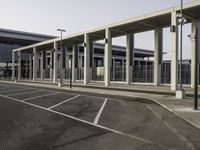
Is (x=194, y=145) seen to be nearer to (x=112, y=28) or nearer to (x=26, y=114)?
(x=26, y=114)

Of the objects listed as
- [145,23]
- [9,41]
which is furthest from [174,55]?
[9,41]

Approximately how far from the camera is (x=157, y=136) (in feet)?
27.5

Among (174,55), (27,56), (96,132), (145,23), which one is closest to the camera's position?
(96,132)

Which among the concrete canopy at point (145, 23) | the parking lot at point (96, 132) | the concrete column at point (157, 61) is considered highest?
the concrete canopy at point (145, 23)

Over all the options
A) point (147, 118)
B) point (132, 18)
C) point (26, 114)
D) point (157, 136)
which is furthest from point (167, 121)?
point (132, 18)

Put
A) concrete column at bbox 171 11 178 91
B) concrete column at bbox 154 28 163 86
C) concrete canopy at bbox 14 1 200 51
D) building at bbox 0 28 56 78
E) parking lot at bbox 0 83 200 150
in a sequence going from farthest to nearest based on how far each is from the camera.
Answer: building at bbox 0 28 56 78, concrete column at bbox 154 28 163 86, concrete canopy at bbox 14 1 200 51, concrete column at bbox 171 11 178 91, parking lot at bbox 0 83 200 150

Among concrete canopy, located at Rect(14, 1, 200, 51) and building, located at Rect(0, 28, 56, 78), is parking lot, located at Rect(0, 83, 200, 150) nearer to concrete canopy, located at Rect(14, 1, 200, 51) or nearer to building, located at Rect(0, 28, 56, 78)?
concrete canopy, located at Rect(14, 1, 200, 51)

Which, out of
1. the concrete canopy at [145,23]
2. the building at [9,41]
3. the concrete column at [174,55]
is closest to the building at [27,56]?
the building at [9,41]

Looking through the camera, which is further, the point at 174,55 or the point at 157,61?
the point at 157,61

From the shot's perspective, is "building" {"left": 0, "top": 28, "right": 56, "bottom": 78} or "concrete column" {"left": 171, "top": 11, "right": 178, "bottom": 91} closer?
"concrete column" {"left": 171, "top": 11, "right": 178, "bottom": 91}

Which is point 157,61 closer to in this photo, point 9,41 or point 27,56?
point 9,41

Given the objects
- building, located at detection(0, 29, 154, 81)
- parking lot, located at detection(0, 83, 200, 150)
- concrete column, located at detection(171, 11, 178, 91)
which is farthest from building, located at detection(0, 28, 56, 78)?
parking lot, located at detection(0, 83, 200, 150)

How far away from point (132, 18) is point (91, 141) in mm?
27815

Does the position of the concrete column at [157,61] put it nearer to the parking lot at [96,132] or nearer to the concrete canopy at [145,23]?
the concrete canopy at [145,23]
